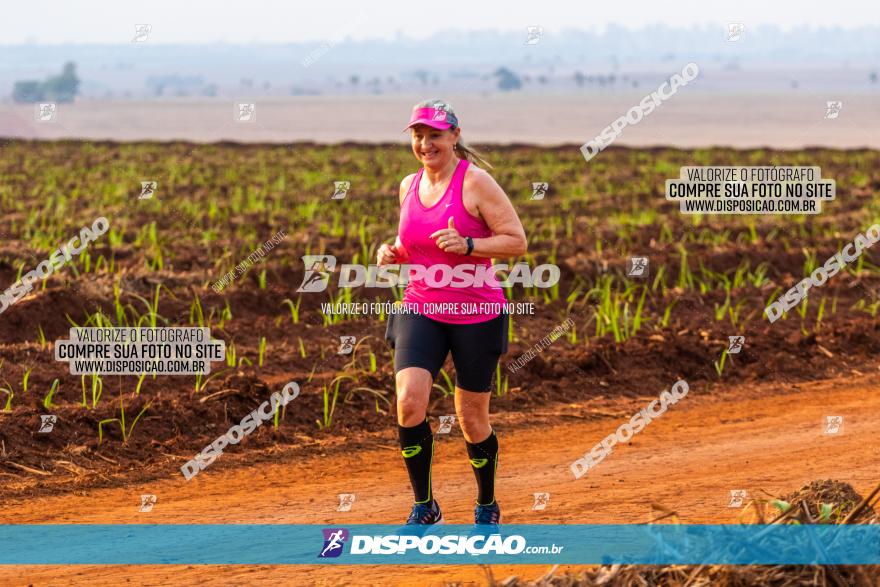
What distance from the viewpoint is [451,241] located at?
568 centimetres

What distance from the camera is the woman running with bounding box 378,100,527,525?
19.2 ft

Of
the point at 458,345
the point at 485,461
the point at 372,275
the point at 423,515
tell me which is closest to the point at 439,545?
the point at 423,515

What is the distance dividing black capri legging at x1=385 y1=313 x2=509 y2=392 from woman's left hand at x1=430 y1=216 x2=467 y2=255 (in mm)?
433

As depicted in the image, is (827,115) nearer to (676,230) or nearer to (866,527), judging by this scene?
(676,230)

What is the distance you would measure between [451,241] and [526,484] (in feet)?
7.57

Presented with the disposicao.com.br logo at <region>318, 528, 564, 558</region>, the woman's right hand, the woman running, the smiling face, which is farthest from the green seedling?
the smiling face

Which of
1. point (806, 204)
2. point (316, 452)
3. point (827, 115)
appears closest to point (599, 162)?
point (806, 204)

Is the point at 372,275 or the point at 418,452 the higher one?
the point at 372,275

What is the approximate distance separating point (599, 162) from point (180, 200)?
11.9 metres

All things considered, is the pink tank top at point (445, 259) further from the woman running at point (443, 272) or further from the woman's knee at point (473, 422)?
the woman's knee at point (473, 422)

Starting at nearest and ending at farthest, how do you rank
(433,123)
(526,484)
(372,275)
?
(433,123), (526,484), (372,275)

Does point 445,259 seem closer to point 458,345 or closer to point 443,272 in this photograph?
point 443,272

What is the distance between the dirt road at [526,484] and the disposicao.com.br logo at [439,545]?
0.23m

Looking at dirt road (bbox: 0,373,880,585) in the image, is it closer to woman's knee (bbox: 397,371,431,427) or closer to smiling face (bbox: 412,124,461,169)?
woman's knee (bbox: 397,371,431,427)
